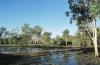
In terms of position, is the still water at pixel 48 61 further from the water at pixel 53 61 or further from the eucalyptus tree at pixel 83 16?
the eucalyptus tree at pixel 83 16

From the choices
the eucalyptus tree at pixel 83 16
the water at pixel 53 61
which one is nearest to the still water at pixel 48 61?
the water at pixel 53 61

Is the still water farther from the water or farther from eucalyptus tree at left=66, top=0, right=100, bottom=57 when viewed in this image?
eucalyptus tree at left=66, top=0, right=100, bottom=57

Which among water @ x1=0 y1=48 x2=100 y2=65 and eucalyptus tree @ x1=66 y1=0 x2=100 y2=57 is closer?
water @ x1=0 y1=48 x2=100 y2=65

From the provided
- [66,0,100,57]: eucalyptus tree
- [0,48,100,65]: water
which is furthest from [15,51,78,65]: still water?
[66,0,100,57]: eucalyptus tree

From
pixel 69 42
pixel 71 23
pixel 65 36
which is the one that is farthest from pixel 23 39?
pixel 65 36

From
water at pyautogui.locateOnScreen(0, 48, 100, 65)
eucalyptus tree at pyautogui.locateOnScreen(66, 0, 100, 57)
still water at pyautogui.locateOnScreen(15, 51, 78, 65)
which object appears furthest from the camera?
Result: eucalyptus tree at pyautogui.locateOnScreen(66, 0, 100, 57)

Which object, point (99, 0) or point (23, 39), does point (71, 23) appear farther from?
point (23, 39)

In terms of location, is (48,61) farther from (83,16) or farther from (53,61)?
(83,16)

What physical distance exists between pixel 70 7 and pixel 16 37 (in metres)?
36.8

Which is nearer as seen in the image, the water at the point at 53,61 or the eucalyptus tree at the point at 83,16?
the water at the point at 53,61

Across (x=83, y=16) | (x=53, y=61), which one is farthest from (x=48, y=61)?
(x=83, y=16)

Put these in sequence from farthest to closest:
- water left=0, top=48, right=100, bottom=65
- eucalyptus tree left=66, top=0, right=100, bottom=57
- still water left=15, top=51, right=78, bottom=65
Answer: eucalyptus tree left=66, top=0, right=100, bottom=57 → still water left=15, top=51, right=78, bottom=65 → water left=0, top=48, right=100, bottom=65

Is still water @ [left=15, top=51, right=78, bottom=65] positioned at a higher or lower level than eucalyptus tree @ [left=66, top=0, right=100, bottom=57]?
lower

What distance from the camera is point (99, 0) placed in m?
38.8
